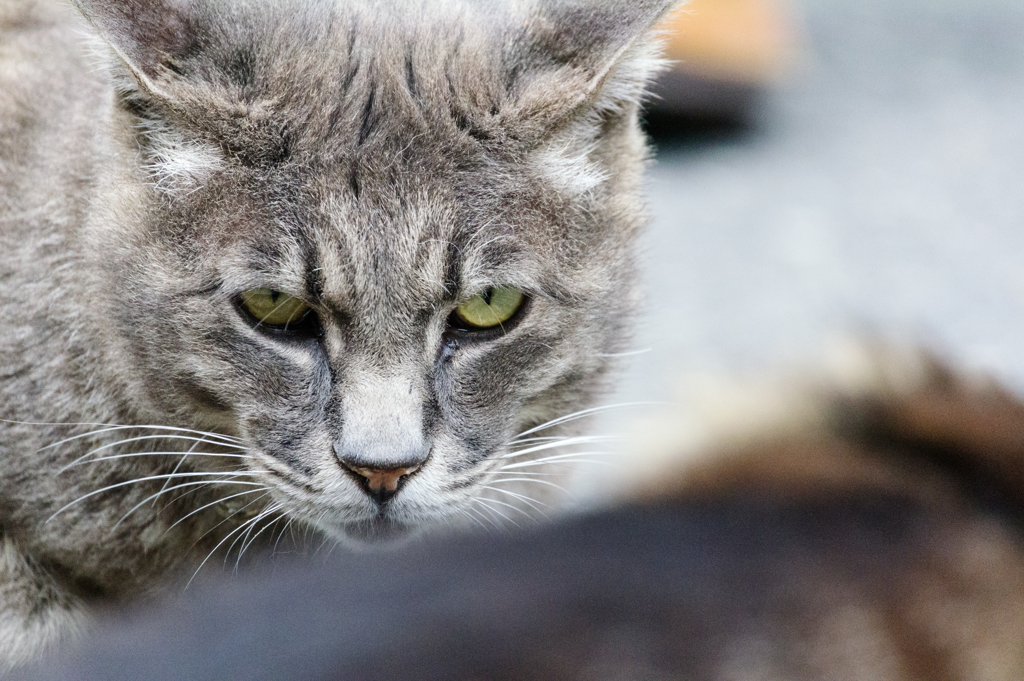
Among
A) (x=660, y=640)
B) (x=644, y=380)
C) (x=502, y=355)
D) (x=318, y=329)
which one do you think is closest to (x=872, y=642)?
(x=660, y=640)

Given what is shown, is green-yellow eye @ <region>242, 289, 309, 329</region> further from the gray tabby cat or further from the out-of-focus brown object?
the out-of-focus brown object

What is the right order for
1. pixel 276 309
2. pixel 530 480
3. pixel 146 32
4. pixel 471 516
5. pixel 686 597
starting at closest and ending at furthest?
pixel 686 597 < pixel 146 32 < pixel 276 309 < pixel 471 516 < pixel 530 480

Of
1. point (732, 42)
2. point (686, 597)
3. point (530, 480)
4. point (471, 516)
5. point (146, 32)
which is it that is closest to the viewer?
point (686, 597)

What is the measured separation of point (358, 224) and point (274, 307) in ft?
0.75

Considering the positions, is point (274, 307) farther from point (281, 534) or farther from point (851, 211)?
point (851, 211)

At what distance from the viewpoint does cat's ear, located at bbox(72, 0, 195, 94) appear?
1685 mm

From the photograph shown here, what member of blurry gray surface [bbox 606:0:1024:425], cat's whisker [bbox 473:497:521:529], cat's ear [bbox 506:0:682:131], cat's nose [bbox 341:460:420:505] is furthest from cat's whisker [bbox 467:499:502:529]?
blurry gray surface [bbox 606:0:1024:425]

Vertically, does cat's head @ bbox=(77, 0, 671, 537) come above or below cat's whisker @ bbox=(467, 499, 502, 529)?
above

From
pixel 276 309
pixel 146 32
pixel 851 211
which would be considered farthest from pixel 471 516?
pixel 851 211

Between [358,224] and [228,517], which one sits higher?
[358,224]

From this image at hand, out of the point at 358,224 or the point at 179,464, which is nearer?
the point at 358,224

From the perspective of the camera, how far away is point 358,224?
70.3 inches

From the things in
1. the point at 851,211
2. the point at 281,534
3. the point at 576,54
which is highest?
the point at 576,54

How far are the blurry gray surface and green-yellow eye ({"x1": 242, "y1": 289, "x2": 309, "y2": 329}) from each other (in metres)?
1.80
